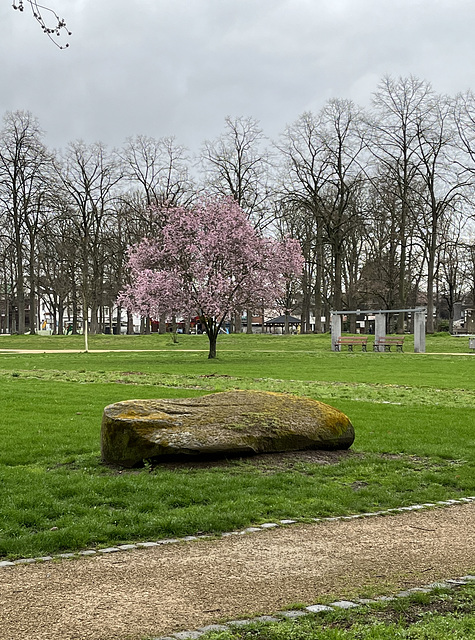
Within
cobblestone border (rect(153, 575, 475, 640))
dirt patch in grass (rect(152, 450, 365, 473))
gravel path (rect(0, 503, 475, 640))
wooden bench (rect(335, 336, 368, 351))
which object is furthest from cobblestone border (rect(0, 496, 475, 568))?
wooden bench (rect(335, 336, 368, 351))

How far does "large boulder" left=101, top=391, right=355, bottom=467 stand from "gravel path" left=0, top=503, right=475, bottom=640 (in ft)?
10.3

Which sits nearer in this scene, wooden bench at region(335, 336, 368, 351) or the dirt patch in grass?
the dirt patch in grass

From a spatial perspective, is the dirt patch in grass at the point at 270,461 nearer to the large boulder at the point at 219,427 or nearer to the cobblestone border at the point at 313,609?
the large boulder at the point at 219,427

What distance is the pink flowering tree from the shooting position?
3603cm

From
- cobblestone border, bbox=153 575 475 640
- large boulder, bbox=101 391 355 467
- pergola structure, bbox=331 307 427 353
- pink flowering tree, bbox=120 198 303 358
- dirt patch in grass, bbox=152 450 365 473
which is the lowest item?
dirt patch in grass, bbox=152 450 365 473

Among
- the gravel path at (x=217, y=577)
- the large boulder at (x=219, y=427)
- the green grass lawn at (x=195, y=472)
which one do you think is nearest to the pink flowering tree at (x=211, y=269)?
the green grass lawn at (x=195, y=472)

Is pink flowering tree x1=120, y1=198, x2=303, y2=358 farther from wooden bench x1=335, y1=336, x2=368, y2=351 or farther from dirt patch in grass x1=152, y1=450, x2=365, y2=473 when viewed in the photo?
dirt patch in grass x1=152, y1=450, x2=365, y2=473

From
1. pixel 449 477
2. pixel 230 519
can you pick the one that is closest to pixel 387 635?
pixel 230 519

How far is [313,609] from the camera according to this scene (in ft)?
15.2

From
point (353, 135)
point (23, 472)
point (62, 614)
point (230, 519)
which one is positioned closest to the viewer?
point (62, 614)

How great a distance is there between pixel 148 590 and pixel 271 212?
58.2 metres

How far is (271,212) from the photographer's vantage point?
2441 inches

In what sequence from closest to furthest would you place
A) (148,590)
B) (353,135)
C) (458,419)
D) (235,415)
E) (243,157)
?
(148,590) → (235,415) → (458,419) → (353,135) → (243,157)

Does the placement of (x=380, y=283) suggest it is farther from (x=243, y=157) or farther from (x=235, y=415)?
(x=235, y=415)
